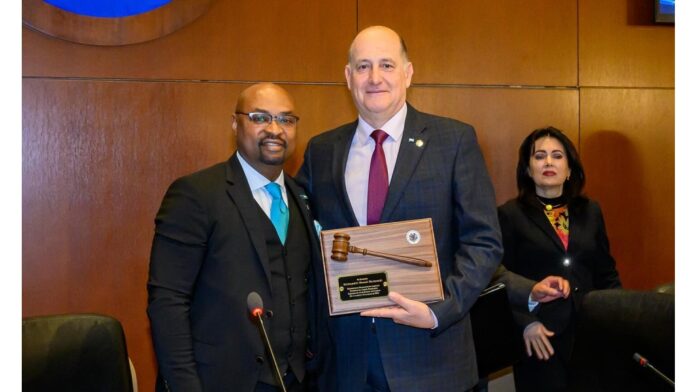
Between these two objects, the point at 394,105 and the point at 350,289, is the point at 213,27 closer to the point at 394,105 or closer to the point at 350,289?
the point at 394,105

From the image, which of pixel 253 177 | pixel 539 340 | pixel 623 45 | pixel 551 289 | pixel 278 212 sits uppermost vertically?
pixel 623 45

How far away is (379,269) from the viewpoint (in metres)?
2.14

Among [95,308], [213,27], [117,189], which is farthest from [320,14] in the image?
[95,308]

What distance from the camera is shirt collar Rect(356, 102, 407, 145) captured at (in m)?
2.42

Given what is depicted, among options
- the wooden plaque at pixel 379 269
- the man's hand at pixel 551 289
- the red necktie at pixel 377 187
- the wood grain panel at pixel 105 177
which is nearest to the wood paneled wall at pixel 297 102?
the wood grain panel at pixel 105 177

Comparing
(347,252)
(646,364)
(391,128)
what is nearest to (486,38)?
(391,128)

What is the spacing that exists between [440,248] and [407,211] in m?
0.16

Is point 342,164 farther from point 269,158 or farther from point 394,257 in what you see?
point 394,257

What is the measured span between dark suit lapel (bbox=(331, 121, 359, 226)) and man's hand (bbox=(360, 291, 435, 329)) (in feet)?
0.99

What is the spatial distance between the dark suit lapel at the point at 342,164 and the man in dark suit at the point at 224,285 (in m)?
0.18

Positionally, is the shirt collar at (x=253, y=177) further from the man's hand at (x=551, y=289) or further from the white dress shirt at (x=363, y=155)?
the man's hand at (x=551, y=289)

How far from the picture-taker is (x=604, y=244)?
3.49 meters

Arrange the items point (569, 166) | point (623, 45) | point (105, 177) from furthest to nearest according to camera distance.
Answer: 1. point (623, 45)
2. point (105, 177)
3. point (569, 166)
